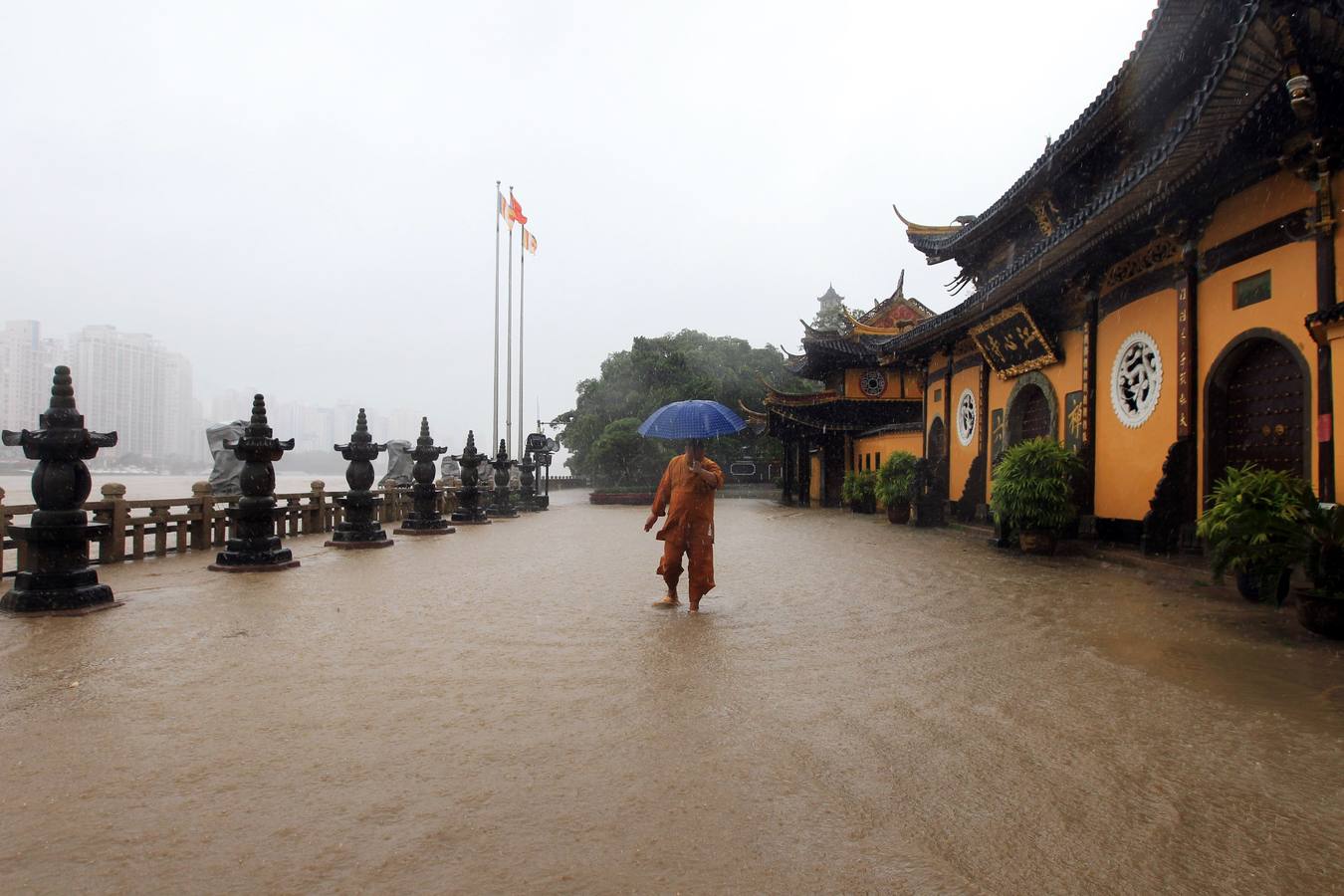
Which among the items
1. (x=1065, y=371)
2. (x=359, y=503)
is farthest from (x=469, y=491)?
(x=1065, y=371)

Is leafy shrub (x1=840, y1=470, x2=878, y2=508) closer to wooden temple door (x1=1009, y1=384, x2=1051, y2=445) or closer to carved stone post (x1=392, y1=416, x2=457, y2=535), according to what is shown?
wooden temple door (x1=1009, y1=384, x2=1051, y2=445)

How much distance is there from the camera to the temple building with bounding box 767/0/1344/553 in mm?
6277

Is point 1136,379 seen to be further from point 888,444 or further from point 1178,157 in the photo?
point 888,444

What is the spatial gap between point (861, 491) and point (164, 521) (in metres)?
15.8

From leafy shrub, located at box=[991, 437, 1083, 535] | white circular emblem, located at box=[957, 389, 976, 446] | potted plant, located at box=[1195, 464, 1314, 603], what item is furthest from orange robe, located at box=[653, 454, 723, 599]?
white circular emblem, located at box=[957, 389, 976, 446]

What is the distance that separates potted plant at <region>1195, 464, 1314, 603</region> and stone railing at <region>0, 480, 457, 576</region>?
10173 millimetres

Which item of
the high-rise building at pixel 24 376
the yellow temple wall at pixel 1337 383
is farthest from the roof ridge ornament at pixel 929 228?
the high-rise building at pixel 24 376

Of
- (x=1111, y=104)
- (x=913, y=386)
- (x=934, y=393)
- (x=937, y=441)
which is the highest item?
(x=1111, y=104)

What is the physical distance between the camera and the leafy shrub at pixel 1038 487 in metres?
9.83

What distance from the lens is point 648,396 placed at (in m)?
38.3

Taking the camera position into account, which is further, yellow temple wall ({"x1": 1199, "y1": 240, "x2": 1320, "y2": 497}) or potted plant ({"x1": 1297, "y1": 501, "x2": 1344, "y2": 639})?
yellow temple wall ({"x1": 1199, "y1": 240, "x2": 1320, "y2": 497})

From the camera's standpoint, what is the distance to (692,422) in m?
6.84

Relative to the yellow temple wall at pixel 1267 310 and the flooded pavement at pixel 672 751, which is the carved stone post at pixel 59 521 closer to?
the flooded pavement at pixel 672 751

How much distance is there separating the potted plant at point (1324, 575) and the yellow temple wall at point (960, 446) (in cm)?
937
